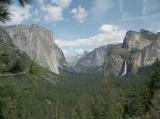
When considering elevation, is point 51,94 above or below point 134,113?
below

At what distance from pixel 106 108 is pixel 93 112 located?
994 cm

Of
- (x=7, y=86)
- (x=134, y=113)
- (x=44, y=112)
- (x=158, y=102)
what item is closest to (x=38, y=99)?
(x=44, y=112)

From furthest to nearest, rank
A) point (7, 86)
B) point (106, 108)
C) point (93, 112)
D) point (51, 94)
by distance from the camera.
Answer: point (51, 94)
point (93, 112)
point (106, 108)
point (7, 86)

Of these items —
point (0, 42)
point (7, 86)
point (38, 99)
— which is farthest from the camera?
point (38, 99)

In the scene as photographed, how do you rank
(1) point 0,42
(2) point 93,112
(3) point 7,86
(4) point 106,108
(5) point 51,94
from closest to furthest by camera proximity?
1. (1) point 0,42
2. (3) point 7,86
3. (4) point 106,108
4. (2) point 93,112
5. (5) point 51,94

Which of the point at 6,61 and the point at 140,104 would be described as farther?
the point at 140,104

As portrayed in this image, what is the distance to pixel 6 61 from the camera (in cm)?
566

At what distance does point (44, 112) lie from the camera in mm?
136500

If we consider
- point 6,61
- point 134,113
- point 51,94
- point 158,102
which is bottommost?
point 51,94

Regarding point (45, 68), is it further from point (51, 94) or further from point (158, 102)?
point (51, 94)

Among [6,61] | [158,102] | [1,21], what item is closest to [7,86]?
[6,61]

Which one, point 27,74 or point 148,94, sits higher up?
point 27,74

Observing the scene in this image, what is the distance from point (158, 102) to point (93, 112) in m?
27.7

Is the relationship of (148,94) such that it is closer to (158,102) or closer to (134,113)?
(134,113)
